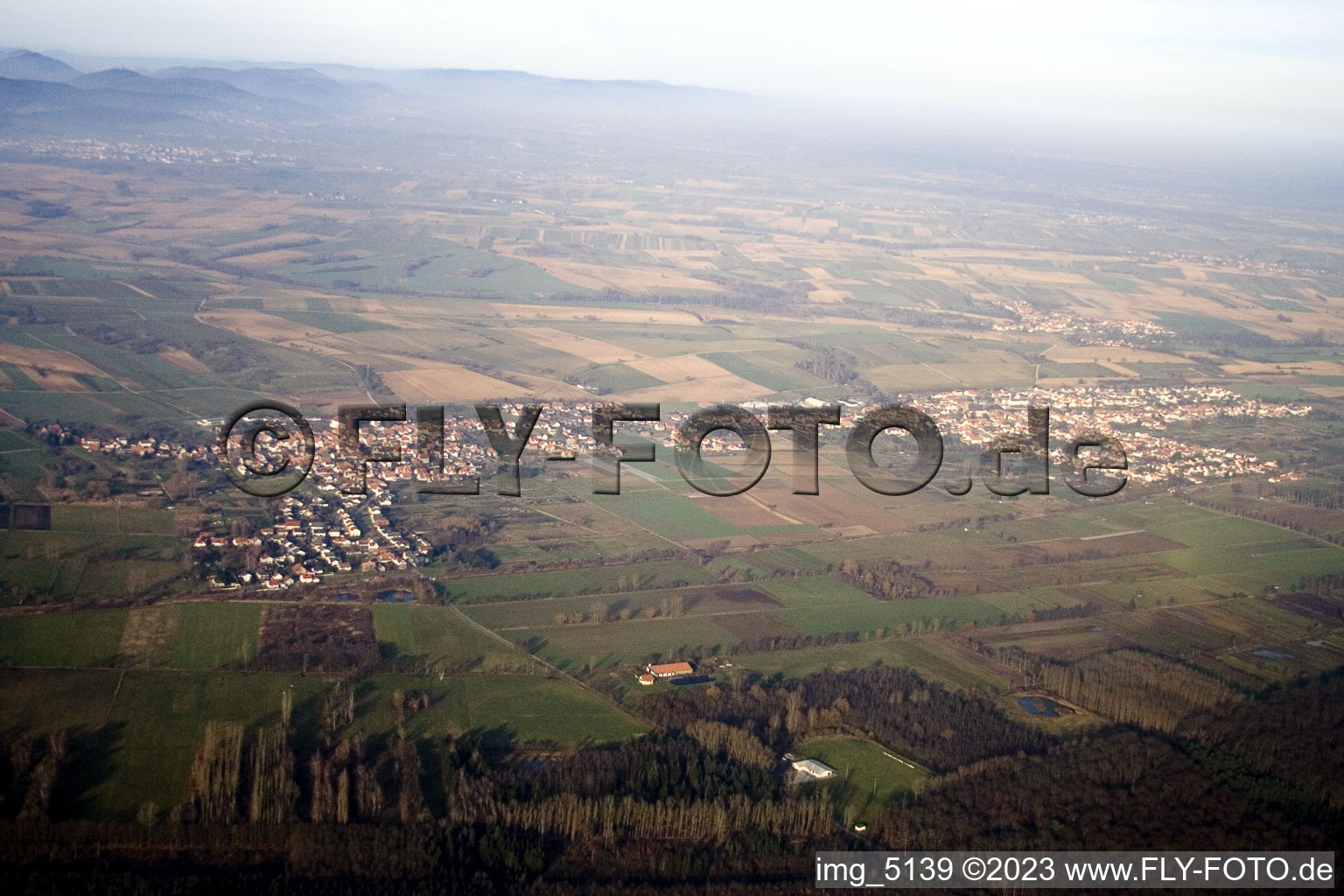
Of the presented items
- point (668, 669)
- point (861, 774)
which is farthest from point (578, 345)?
point (861, 774)

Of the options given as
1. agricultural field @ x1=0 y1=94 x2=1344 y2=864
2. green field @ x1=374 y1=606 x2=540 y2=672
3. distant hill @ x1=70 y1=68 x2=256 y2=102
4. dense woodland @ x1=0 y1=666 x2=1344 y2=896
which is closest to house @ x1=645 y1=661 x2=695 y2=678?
agricultural field @ x1=0 y1=94 x2=1344 y2=864

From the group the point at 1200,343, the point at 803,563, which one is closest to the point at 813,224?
the point at 1200,343

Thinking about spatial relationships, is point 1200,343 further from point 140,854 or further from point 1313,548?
point 140,854

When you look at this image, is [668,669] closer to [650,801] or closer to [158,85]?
[650,801]

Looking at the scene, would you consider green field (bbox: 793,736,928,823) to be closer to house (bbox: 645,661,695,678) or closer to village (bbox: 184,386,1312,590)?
house (bbox: 645,661,695,678)

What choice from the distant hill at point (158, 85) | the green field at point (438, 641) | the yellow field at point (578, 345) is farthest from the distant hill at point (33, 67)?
the green field at point (438, 641)
